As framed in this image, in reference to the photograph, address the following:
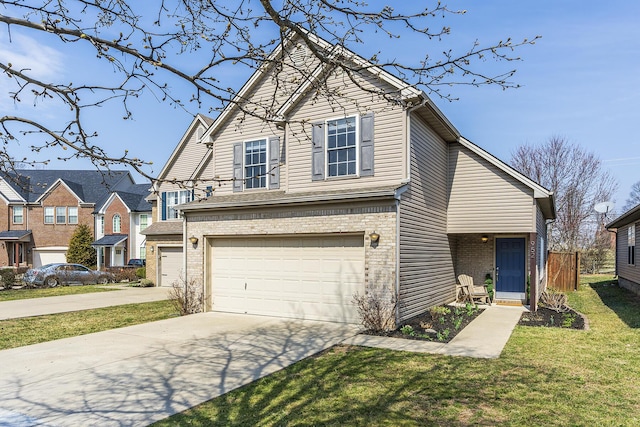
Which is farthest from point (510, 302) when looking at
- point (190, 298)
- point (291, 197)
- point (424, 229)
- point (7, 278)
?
point (7, 278)

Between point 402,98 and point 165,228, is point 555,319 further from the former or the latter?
point 165,228

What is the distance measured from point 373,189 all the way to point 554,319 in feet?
20.3

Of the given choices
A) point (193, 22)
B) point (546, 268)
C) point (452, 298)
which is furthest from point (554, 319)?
point (193, 22)

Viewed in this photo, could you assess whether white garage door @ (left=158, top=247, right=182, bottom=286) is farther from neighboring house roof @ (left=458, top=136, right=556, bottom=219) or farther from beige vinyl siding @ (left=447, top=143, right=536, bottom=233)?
neighboring house roof @ (left=458, top=136, right=556, bottom=219)

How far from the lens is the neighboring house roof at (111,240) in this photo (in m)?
32.8

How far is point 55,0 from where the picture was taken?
4527 mm

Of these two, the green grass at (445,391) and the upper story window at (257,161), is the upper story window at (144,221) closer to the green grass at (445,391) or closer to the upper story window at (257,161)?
the upper story window at (257,161)

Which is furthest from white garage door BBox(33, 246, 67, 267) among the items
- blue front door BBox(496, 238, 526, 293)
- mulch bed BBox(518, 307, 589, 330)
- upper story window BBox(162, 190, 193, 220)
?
mulch bed BBox(518, 307, 589, 330)

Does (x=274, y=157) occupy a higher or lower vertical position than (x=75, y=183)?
lower

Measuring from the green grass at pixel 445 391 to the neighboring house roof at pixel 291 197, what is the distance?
369 cm

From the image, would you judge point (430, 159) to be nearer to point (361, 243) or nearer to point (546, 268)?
point (361, 243)

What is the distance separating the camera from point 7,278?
76.2 feet

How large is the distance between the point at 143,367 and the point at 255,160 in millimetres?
7741

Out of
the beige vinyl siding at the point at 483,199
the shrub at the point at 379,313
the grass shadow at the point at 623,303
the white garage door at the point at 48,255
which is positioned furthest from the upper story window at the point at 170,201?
the grass shadow at the point at 623,303
